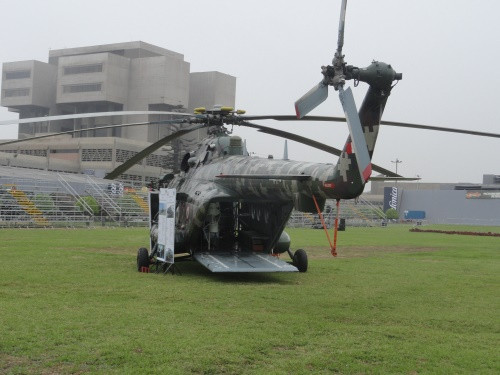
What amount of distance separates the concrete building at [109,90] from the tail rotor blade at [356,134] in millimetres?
89914

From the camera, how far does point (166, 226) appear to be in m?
15.1

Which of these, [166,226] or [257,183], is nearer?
[257,183]

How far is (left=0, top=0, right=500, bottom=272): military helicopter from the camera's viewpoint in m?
10.7

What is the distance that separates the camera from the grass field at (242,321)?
704 cm

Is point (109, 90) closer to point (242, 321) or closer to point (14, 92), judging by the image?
point (14, 92)

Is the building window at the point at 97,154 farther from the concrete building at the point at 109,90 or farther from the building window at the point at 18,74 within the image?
the building window at the point at 18,74

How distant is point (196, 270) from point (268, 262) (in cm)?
289

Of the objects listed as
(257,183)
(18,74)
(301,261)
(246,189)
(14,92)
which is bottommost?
(301,261)

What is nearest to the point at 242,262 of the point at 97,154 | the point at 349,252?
the point at 349,252

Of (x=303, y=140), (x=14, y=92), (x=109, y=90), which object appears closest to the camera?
(x=303, y=140)

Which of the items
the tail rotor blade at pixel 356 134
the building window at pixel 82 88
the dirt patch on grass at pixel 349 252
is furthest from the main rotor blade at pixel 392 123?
the building window at pixel 82 88

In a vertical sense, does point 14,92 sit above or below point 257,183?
above

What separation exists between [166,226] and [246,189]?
8.20 ft

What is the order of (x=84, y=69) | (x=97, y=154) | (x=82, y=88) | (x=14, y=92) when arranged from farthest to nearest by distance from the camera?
(x=14, y=92) → (x=82, y=88) → (x=84, y=69) → (x=97, y=154)
